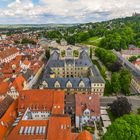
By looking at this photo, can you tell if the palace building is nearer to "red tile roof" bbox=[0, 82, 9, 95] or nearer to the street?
the street

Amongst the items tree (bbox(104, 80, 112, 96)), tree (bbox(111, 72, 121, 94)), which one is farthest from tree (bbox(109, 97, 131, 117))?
tree (bbox(104, 80, 112, 96))

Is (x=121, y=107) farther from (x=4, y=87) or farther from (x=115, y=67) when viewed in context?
(x=115, y=67)

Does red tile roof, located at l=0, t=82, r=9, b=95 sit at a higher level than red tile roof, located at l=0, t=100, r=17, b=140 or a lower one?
higher

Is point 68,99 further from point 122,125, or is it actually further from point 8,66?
point 8,66

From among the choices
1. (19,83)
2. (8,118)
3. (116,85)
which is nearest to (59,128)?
(8,118)

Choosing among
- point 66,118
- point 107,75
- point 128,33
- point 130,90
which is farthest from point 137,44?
point 66,118

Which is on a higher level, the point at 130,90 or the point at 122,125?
the point at 122,125
